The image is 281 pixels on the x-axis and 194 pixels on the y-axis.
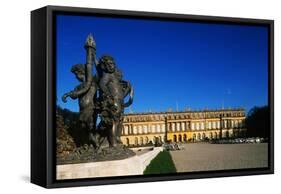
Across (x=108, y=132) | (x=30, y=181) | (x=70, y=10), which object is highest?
(x=70, y=10)

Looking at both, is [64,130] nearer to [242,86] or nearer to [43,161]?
[43,161]

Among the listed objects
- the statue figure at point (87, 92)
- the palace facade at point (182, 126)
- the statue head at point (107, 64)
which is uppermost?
the statue head at point (107, 64)

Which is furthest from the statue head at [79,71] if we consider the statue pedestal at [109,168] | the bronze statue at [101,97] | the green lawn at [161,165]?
the green lawn at [161,165]

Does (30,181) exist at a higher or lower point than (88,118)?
lower

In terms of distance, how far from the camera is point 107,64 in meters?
11.2

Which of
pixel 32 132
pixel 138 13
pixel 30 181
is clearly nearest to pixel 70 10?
pixel 138 13

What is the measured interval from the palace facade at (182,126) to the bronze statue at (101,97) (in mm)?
198

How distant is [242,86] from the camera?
12.3 meters

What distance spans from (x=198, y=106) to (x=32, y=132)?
251cm

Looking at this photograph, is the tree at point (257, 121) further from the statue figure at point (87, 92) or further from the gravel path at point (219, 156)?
the statue figure at point (87, 92)

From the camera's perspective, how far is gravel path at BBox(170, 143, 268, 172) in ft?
38.9

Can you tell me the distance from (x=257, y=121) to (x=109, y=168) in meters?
2.68

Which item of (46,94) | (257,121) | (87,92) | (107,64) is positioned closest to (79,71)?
(87,92)

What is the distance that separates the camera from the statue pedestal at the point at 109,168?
10.9m
